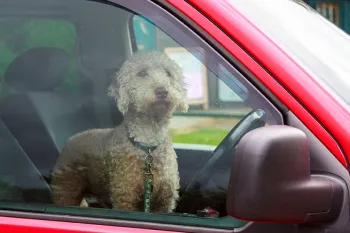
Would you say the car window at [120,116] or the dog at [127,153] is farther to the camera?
the dog at [127,153]

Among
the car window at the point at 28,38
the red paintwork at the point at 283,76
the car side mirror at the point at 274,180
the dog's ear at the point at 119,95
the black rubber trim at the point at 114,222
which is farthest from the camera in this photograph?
the car window at the point at 28,38

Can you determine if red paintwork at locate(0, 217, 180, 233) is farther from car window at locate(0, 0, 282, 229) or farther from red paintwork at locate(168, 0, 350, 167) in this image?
red paintwork at locate(168, 0, 350, 167)

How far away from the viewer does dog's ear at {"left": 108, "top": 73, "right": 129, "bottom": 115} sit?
6.63 feet

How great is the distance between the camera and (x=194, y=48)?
1720 mm

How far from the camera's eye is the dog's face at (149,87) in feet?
6.50

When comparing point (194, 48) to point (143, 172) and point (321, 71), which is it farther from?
point (143, 172)

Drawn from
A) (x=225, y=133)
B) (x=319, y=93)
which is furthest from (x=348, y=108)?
(x=225, y=133)

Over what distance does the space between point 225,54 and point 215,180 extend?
0.35 meters

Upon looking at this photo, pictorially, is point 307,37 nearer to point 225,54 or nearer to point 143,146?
point 225,54

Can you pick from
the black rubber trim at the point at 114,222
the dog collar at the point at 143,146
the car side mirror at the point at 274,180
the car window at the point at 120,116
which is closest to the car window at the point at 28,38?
the car window at the point at 120,116

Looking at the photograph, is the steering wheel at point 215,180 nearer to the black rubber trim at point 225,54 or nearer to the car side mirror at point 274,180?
the black rubber trim at point 225,54

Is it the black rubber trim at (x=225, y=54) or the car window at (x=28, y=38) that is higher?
the car window at (x=28, y=38)

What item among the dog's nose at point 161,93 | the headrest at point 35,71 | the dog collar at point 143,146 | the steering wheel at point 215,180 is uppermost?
the headrest at point 35,71

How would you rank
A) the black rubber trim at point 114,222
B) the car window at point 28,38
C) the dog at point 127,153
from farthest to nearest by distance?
the car window at point 28,38 → the dog at point 127,153 → the black rubber trim at point 114,222
